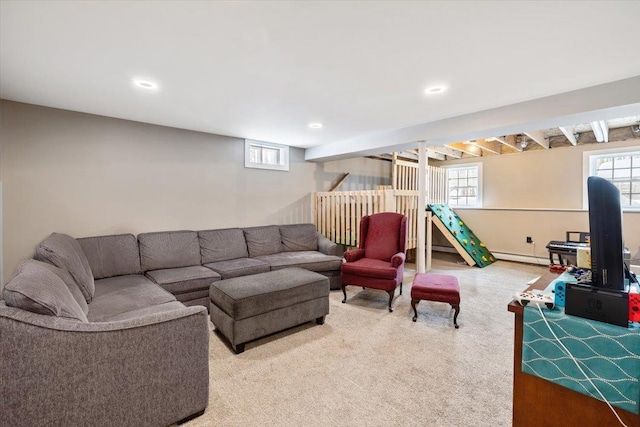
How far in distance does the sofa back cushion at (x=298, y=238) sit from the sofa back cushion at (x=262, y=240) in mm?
120

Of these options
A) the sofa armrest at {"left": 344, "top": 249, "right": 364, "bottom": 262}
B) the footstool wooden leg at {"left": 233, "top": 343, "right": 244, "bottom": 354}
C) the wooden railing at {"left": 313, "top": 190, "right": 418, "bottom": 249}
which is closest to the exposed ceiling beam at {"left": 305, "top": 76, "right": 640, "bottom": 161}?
the wooden railing at {"left": 313, "top": 190, "right": 418, "bottom": 249}

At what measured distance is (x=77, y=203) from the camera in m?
3.28

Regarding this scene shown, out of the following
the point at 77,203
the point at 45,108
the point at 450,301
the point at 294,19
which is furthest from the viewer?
the point at 77,203

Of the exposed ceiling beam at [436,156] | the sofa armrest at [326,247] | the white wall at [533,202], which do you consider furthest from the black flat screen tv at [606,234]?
the exposed ceiling beam at [436,156]

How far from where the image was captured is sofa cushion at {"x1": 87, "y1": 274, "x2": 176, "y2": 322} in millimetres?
2102

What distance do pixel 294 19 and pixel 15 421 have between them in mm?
2414

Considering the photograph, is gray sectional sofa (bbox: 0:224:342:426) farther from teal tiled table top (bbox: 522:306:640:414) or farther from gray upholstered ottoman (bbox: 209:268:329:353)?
teal tiled table top (bbox: 522:306:640:414)

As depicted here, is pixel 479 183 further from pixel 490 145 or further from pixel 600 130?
pixel 600 130

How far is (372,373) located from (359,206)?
290 cm

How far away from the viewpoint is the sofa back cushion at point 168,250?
3406 mm

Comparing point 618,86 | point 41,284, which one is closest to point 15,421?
point 41,284

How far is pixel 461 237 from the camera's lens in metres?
5.76

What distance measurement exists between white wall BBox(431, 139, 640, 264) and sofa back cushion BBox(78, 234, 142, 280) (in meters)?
6.55

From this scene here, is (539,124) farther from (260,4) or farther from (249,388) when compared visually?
(249,388)
